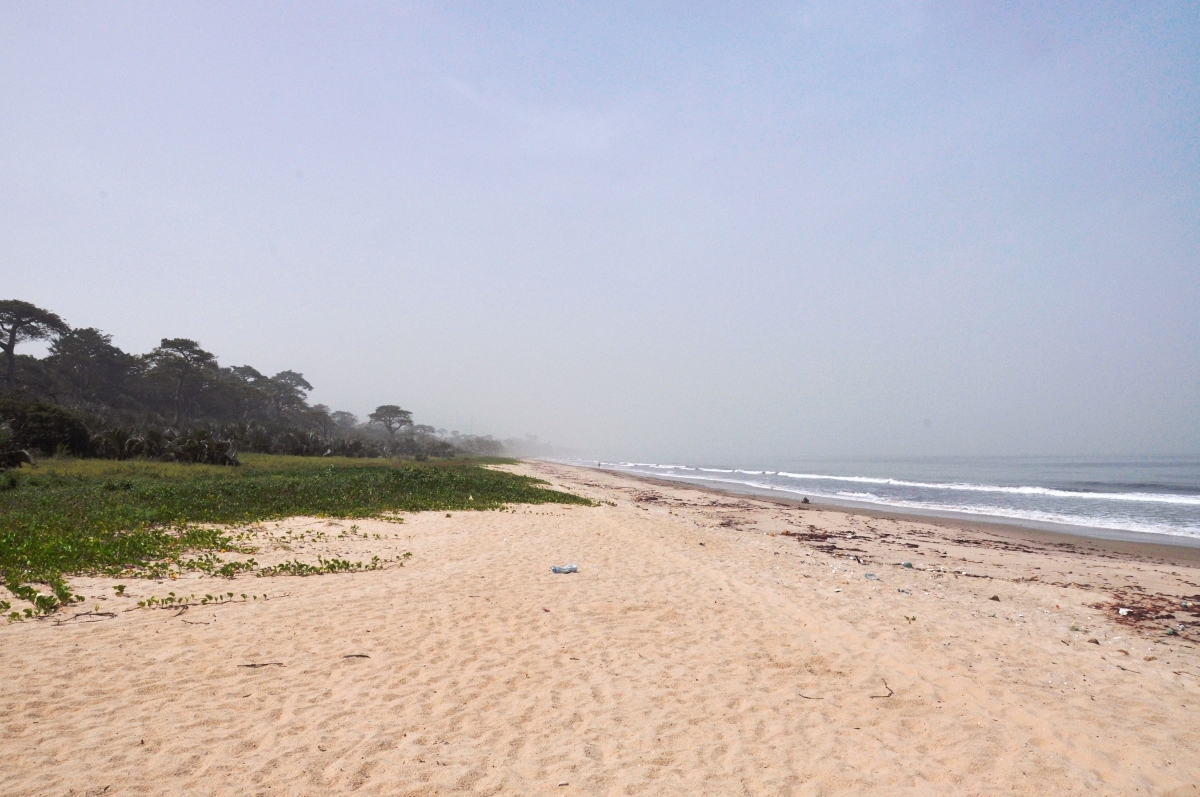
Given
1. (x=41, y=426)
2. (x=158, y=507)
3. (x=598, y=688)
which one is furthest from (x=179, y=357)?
(x=598, y=688)

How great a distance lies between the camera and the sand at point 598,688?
4281 mm

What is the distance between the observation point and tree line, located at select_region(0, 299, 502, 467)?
2644 cm

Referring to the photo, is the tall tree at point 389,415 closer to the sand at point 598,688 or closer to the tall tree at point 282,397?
the tall tree at point 282,397

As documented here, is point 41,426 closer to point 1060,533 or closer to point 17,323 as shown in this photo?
point 17,323

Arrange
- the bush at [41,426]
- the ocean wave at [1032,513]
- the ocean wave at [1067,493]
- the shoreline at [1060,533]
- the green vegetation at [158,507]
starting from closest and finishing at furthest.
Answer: the green vegetation at [158,507]
the shoreline at [1060,533]
the ocean wave at [1032,513]
the bush at [41,426]
the ocean wave at [1067,493]

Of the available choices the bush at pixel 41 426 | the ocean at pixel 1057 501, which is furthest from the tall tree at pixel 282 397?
the ocean at pixel 1057 501

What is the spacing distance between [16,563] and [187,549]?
2.34 meters

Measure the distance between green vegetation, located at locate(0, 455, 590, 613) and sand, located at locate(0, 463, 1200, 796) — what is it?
0.94 meters

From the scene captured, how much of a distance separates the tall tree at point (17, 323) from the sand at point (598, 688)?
1667 inches

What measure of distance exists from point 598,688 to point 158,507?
13.4 metres

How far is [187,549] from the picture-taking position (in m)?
10.4

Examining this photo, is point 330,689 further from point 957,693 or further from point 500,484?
point 500,484

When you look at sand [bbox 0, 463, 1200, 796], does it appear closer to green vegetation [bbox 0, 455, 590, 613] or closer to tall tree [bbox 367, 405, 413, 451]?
green vegetation [bbox 0, 455, 590, 613]

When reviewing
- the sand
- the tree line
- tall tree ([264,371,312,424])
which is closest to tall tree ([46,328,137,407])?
the tree line
